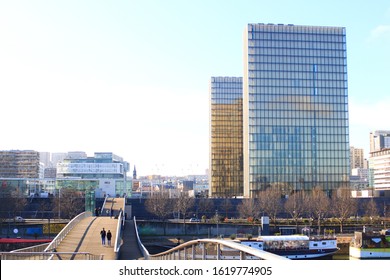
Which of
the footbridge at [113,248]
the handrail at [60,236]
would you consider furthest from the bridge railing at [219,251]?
the handrail at [60,236]

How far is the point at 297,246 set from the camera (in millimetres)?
56250

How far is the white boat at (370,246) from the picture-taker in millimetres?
56875

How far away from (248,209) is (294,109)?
92.0 feet

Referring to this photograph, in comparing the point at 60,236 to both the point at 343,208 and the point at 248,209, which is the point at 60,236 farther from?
the point at 343,208

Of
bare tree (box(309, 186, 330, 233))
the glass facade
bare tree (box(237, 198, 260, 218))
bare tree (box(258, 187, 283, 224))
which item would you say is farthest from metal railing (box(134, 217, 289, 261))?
the glass facade

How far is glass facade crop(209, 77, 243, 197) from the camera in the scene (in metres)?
126

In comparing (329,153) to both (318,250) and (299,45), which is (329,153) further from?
(318,250)

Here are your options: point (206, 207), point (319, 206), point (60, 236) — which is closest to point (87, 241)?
point (60, 236)

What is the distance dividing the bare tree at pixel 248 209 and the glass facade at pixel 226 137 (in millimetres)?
43909

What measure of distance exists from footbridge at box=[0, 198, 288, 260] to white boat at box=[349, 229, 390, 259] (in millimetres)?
21847

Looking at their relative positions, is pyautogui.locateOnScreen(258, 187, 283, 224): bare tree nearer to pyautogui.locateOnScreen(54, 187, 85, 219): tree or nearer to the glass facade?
pyautogui.locateOnScreen(54, 187, 85, 219): tree

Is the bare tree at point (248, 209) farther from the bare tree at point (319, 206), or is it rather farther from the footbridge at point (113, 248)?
the footbridge at point (113, 248)

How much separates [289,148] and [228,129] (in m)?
31.5
